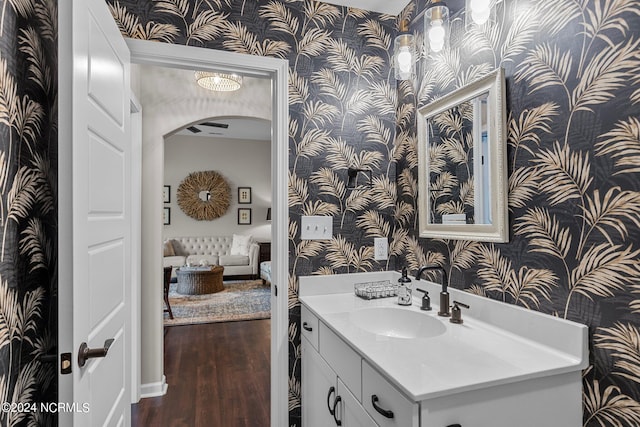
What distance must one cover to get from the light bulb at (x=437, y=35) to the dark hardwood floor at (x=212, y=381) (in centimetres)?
236

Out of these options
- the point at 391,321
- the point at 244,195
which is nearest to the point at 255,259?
the point at 244,195

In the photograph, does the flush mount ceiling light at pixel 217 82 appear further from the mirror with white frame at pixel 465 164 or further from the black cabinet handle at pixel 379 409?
the black cabinet handle at pixel 379 409

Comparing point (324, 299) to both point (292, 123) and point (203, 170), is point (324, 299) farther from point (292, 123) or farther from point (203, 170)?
point (203, 170)

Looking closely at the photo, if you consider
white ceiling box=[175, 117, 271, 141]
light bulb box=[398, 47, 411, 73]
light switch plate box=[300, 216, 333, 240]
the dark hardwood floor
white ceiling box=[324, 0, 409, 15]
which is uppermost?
white ceiling box=[175, 117, 271, 141]

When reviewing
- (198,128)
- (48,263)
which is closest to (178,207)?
(198,128)

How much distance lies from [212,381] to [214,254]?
4469mm

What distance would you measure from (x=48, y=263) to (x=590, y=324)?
5.56 feet

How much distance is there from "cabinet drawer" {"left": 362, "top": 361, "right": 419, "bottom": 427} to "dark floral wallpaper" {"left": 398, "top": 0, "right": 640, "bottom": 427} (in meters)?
0.60

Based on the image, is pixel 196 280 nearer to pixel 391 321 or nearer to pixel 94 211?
pixel 391 321

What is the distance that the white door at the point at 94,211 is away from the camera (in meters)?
0.94

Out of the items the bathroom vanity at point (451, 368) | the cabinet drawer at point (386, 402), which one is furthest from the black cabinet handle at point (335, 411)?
the cabinet drawer at point (386, 402)

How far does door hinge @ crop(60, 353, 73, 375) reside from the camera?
0.95 metres

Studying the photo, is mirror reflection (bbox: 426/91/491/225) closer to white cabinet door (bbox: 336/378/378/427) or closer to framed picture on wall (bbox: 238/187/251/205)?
white cabinet door (bbox: 336/378/378/427)

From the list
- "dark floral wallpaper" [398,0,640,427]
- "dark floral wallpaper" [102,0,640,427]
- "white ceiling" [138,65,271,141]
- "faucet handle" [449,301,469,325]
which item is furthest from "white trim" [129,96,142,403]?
"dark floral wallpaper" [398,0,640,427]
